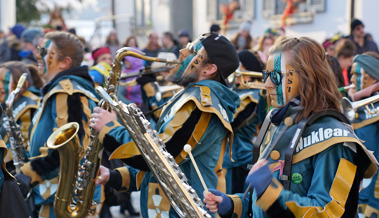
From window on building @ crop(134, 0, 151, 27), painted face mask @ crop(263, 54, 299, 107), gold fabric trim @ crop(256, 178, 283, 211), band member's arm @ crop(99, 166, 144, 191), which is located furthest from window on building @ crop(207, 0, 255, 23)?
gold fabric trim @ crop(256, 178, 283, 211)

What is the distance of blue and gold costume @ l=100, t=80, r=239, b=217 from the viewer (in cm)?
323

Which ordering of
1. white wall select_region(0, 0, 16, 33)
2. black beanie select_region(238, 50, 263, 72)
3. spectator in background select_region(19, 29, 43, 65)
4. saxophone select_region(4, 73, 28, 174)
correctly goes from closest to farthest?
saxophone select_region(4, 73, 28, 174)
black beanie select_region(238, 50, 263, 72)
spectator in background select_region(19, 29, 43, 65)
white wall select_region(0, 0, 16, 33)

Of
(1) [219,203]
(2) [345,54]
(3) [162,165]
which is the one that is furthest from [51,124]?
(2) [345,54]

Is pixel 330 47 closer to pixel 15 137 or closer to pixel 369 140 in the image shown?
pixel 369 140

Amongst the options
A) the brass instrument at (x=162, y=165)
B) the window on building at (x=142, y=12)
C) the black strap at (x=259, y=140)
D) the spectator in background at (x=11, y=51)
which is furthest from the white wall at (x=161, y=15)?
the black strap at (x=259, y=140)

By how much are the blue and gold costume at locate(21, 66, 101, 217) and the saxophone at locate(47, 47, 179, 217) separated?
0.27 m

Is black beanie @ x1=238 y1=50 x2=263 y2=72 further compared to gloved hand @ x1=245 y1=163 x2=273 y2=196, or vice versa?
black beanie @ x1=238 y1=50 x2=263 y2=72

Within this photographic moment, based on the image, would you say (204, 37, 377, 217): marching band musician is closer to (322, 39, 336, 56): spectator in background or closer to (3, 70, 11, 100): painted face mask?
(3, 70, 11, 100): painted face mask

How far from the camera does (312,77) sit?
8.23 ft

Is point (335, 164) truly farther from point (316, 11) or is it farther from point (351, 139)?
point (316, 11)

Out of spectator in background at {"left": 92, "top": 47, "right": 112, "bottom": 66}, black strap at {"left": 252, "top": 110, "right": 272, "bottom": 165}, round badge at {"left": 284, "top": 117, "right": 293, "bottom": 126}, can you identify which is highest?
round badge at {"left": 284, "top": 117, "right": 293, "bottom": 126}

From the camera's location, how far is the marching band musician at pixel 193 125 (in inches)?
128

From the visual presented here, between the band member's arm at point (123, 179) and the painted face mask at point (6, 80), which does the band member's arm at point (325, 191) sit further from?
the painted face mask at point (6, 80)

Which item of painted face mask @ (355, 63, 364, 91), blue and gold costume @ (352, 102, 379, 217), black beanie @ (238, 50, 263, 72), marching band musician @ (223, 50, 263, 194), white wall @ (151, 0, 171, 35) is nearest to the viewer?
blue and gold costume @ (352, 102, 379, 217)
